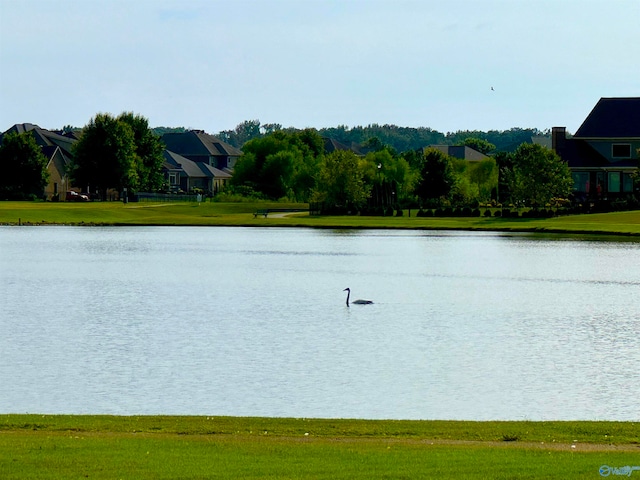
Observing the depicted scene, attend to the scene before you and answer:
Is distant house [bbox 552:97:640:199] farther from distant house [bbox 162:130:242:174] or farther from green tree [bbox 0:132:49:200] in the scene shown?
distant house [bbox 162:130:242:174]

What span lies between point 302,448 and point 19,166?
118 m

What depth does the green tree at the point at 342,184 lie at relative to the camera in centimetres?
10866

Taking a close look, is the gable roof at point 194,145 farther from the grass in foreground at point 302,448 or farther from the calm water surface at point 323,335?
the grass in foreground at point 302,448

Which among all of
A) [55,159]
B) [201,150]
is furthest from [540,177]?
[201,150]

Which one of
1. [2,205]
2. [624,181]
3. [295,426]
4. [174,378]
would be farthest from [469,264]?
[2,205]

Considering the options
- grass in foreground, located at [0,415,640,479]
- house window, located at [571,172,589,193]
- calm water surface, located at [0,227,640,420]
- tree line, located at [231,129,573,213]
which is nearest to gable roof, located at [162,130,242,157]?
tree line, located at [231,129,573,213]

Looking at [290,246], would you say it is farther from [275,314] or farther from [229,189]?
[229,189]

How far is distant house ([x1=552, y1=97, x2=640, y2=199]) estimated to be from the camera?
104125mm

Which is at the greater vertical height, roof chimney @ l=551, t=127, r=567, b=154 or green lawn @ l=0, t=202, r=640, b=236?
roof chimney @ l=551, t=127, r=567, b=154

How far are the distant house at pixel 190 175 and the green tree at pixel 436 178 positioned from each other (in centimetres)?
5824

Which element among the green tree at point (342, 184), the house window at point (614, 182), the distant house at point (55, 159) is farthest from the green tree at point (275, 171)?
the house window at point (614, 182)

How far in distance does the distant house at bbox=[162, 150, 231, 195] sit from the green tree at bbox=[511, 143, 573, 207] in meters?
73.7

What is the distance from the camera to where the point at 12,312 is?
3512 centimetres

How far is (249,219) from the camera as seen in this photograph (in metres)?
100
